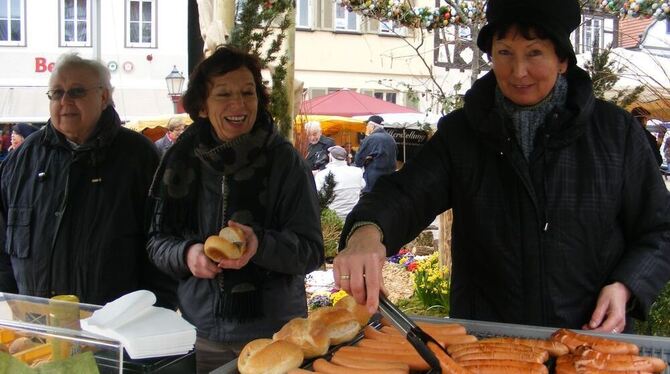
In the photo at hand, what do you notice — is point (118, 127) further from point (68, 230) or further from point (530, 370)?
point (530, 370)

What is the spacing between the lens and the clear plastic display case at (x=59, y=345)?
130 centimetres

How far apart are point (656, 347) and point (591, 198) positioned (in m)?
0.46

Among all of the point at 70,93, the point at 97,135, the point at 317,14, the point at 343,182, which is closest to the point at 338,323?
the point at 97,135

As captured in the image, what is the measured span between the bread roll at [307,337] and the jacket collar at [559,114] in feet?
2.61

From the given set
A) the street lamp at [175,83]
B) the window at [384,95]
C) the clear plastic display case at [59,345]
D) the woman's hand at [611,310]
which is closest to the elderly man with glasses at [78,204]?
the clear plastic display case at [59,345]

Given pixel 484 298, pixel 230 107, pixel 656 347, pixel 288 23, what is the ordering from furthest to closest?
pixel 288 23 → pixel 230 107 → pixel 484 298 → pixel 656 347

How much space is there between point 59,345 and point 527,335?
1186 millimetres

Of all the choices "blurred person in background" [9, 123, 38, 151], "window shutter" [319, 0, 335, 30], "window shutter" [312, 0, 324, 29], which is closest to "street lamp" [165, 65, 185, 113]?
"blurred person in background" [9, 123, 38, 151]

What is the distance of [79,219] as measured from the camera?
2992 millimetres

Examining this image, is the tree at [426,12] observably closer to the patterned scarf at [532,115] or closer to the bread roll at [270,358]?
the patterned scarf at [532,115]

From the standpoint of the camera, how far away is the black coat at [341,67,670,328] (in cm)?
199

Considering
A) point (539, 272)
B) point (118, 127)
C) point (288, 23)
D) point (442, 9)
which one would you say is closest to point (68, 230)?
point (118, 127)

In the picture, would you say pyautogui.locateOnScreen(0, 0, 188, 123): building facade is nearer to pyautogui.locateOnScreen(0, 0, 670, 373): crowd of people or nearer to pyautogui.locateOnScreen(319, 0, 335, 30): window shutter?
pyautogui.locateOnScreen(319, 0, 335, 30): window shutter

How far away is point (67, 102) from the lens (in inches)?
125
